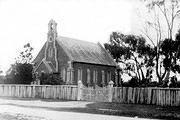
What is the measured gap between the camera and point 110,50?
60.4m

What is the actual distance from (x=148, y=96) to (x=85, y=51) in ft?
93.0

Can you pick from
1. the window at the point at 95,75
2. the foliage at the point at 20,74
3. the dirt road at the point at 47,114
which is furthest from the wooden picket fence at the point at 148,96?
the window at the point at 95,75

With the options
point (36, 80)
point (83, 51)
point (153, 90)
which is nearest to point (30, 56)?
point (36, 80)

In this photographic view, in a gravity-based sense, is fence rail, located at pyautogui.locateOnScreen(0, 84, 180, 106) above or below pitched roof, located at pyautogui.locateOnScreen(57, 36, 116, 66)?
below

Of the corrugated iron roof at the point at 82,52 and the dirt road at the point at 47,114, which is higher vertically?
the corrugated iron roof at the point at 82,52

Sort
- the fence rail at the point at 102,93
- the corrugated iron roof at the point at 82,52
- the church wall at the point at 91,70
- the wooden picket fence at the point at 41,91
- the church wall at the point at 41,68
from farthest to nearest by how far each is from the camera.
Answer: the corrugated iron roof at the point at 82,52, the church wall at the point at 41,68, the church wall at the point at 91,70, the wooden picket fence at the point at 41,91, the fence rail at the point at 102,93

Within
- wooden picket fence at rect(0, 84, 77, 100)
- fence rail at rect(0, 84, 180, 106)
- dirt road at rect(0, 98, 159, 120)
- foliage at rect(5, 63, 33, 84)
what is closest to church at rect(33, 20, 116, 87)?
foliage at rect(5, 63, 33, 84)

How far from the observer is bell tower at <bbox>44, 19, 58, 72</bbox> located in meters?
48.2

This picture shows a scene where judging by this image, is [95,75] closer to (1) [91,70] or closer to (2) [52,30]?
(1) [91,70]

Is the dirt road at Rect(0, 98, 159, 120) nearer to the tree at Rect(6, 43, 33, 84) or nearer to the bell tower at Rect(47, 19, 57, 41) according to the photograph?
the tree at Rect(6, 43, 33, 84)

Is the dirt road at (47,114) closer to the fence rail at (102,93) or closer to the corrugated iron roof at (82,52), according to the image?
the fence rail at (102,93)

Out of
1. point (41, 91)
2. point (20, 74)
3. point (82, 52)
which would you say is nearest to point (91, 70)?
point (82, 52)

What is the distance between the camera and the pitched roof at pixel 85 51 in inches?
1884

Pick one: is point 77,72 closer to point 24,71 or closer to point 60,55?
point 60,55
